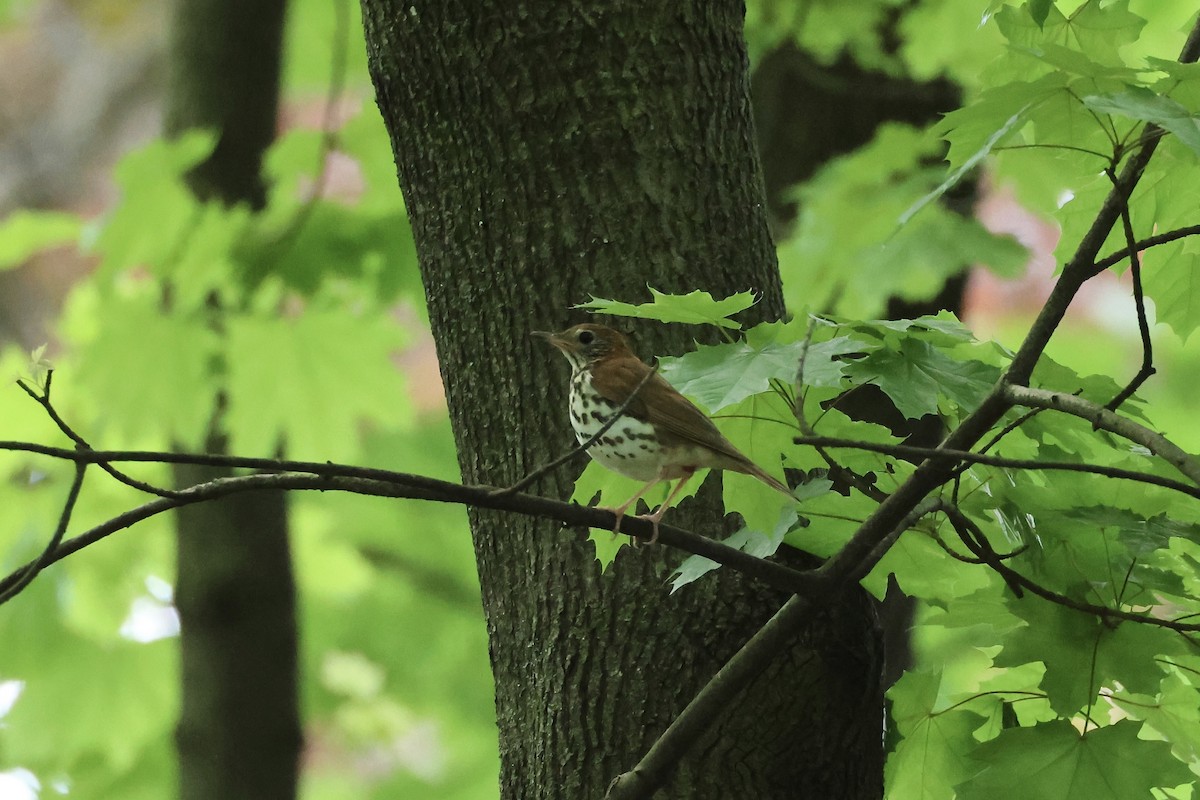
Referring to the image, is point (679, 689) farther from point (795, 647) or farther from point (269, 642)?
point (269, 642)

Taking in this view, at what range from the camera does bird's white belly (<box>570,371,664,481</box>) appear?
5.12ft

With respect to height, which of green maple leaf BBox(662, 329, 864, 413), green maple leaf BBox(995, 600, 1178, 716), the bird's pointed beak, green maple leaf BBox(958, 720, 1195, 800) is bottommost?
green maple leaf BBox(958, 720, 1195, 800)

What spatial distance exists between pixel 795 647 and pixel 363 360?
72.5 inches

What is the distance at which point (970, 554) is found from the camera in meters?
1.58

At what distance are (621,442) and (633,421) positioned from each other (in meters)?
0.05

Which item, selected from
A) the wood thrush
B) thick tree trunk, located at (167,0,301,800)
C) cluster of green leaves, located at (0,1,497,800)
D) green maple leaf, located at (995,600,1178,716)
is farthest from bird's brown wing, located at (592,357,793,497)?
cluster of green leaves, located at (0,1,497,800)

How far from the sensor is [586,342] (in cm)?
166

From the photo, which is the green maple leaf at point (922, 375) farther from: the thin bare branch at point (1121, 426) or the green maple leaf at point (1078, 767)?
the green maple leaf at point (1078, 767)

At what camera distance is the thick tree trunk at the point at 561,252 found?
161cm

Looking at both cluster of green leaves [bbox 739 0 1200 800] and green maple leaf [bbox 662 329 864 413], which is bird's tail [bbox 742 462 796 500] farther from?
green maple leaf [bbox 662 329 864 413]

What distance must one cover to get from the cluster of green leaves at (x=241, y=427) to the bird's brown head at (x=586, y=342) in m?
1.44

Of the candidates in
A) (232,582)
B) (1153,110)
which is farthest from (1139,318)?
(232,582)

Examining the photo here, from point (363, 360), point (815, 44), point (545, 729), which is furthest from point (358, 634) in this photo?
point (545, 729)

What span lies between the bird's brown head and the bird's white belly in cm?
5
